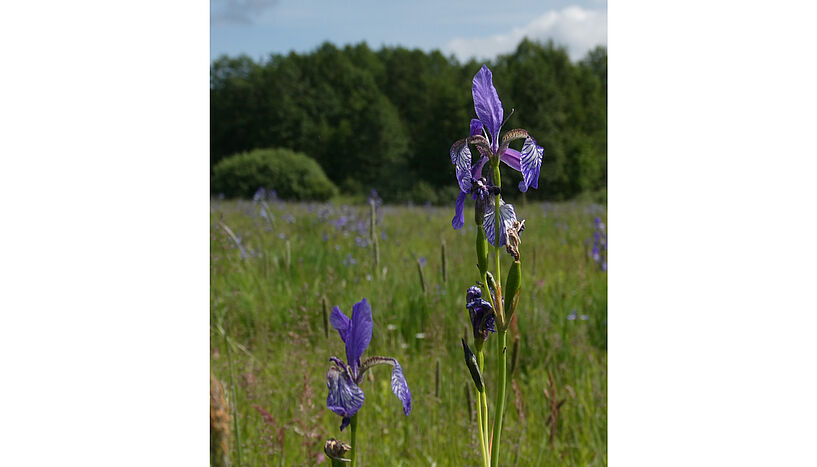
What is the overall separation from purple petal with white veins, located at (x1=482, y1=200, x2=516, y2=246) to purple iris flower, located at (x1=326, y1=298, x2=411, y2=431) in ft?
0.65

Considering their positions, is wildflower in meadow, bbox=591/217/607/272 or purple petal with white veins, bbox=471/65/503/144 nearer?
purple petal with white veins, bbox=471/65/503/144

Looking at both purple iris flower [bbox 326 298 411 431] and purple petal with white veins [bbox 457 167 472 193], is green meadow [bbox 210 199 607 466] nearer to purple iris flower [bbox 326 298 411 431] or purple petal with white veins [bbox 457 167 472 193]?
purple petal with white veins [bbox 457 167 472 193]

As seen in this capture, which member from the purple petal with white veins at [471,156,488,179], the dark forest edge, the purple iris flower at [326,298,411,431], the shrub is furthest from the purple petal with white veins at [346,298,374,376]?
the shrub

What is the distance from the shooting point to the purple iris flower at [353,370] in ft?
2.85

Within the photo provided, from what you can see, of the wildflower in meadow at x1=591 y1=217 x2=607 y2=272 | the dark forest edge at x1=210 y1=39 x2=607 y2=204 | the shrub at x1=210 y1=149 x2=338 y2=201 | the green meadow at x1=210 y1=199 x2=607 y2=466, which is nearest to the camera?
the green meadow at x1=210 y1=199 x2=607 y2=466

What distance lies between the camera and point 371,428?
1886mm

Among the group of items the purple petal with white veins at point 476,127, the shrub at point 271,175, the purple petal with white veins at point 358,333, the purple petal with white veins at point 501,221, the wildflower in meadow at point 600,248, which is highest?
the shrub at point 271,175

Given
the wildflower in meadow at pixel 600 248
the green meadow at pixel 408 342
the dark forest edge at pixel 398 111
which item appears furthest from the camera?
the dark forest edge at pixel 398 111

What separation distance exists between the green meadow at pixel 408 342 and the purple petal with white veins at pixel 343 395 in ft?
1.39

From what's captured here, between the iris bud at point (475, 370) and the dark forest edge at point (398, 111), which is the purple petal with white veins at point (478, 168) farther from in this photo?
the dark forest edge at point (398, 111)

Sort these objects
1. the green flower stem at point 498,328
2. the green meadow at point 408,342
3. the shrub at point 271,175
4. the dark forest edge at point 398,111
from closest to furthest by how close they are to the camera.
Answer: the green flower stem at point 498,328
the green meadow at point 408,342
the dark forest edge at point 398,111
the shrub at point 271,175

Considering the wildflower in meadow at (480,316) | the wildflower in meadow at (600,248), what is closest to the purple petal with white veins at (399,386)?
the wildflower in meadow at (480,316)

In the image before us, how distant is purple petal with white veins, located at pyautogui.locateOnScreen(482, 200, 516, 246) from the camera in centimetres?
90

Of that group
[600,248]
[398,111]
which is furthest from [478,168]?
[398,111]
